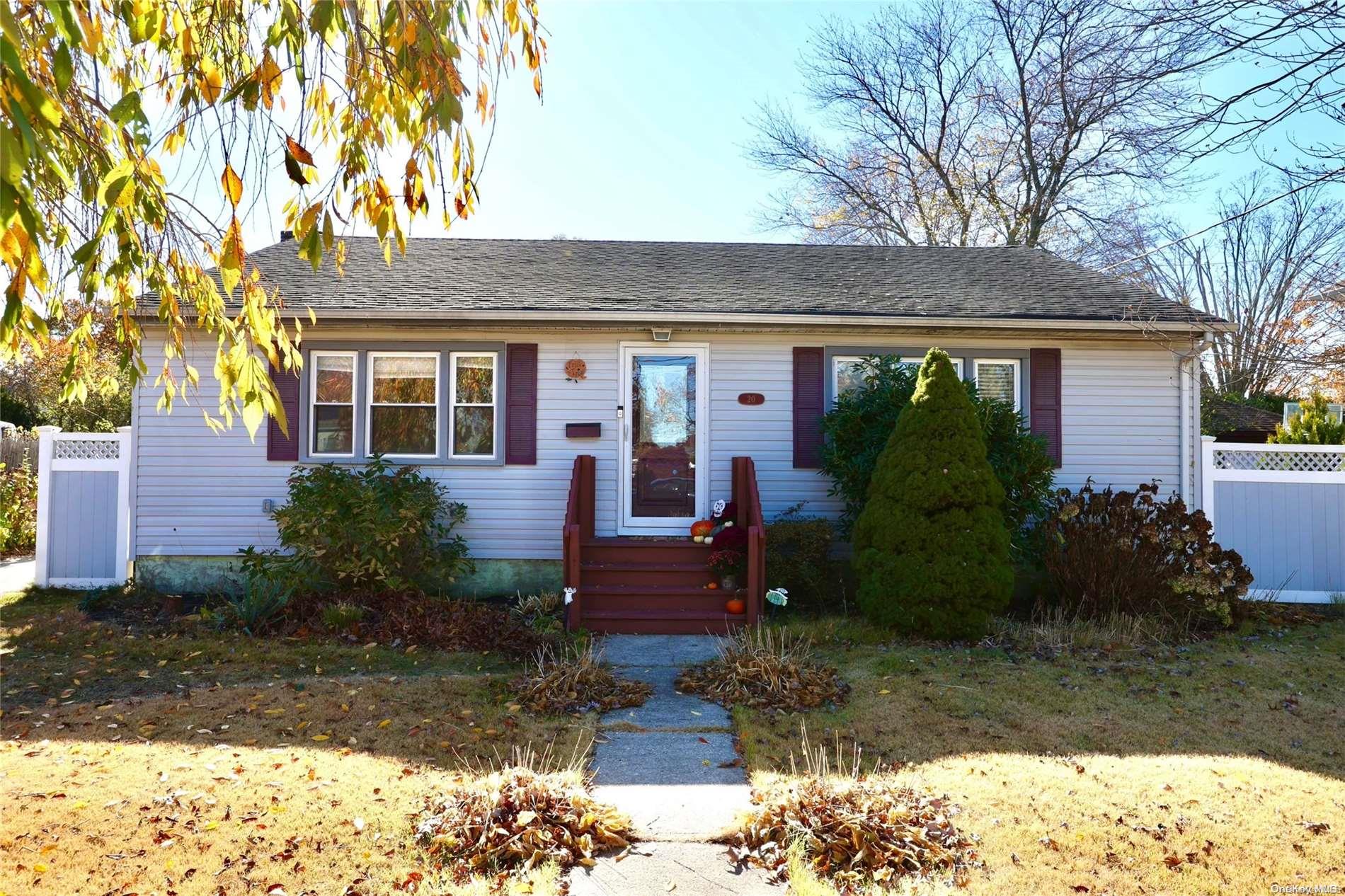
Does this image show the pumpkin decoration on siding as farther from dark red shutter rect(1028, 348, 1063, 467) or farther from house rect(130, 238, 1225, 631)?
dark red shutter rect(1028, 348, 1063, 467)

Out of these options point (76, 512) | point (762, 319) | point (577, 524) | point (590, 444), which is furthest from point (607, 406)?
point (76, 512)

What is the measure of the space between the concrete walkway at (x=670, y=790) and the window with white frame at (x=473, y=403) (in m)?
3.31

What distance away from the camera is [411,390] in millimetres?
8938

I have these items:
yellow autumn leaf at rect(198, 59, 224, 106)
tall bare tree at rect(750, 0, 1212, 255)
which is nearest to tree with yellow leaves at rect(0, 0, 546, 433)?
yellow autumn leaf at rect(198, 59, 224, 106)

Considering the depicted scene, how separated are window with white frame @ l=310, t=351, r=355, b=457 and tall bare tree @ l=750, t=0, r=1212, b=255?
604 inches

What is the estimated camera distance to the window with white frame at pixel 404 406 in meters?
8.90

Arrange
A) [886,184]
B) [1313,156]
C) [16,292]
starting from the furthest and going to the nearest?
[886,184]
[1313,156]
[16,292]

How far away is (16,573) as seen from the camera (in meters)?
10.4

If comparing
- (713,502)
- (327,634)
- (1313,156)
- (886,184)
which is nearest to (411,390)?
(327,634)

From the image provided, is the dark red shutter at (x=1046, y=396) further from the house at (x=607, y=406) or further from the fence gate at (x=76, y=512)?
the fence gate at (x=76, y=512)

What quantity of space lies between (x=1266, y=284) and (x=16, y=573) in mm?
29833

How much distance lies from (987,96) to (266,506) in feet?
50.2

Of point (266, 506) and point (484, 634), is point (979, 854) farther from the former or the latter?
point (266, 506)

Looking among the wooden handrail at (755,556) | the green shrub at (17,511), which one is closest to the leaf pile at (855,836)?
the wooden handrail at (755,556)
